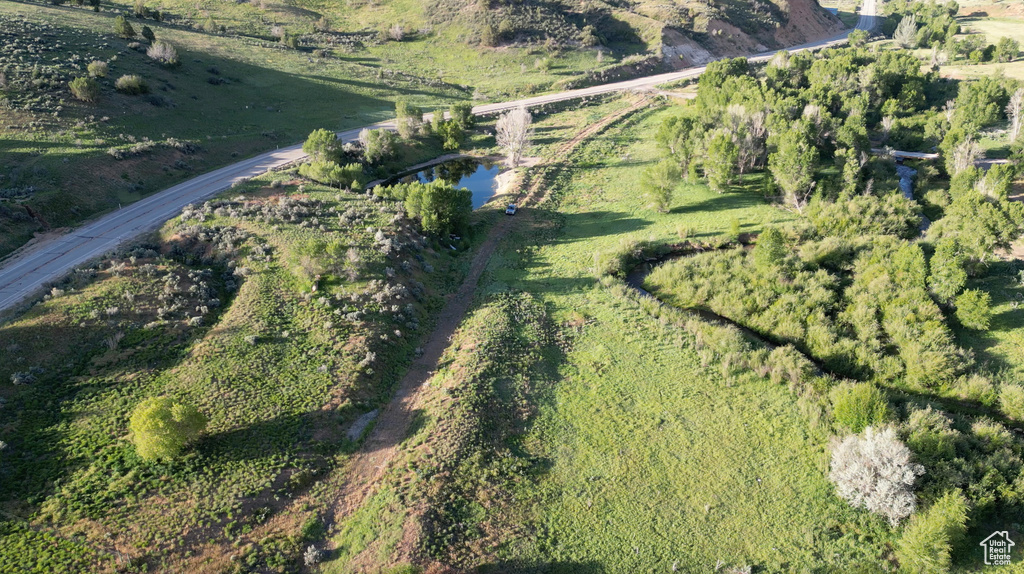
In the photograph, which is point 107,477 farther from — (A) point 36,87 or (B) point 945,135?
(B) point 945,135

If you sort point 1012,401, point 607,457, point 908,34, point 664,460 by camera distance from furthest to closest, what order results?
point 908,34 < point 1012,401 < point 607,457 < point 664,460

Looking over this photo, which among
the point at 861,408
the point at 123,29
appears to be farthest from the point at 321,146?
the point at 861,408

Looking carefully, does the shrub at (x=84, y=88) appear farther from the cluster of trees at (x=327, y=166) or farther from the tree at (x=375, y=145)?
the tree at (x=375, y=145)

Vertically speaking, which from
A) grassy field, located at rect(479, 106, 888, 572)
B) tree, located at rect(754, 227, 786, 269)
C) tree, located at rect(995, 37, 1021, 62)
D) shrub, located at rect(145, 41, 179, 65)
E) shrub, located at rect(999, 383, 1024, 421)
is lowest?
grassy field, located at rect(479, 106, 888, 572)

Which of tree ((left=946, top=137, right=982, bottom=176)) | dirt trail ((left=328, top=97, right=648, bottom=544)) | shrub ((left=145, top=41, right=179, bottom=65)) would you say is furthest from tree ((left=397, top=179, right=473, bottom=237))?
tree ((left=946, top=137, right=982, bottom=176))

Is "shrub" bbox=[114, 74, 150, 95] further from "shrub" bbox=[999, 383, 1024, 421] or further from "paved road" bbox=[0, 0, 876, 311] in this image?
"shrub" bbox=[999, 383, 1024, 421]

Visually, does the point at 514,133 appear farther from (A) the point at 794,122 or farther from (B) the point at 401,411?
(B) the point at 401,411
